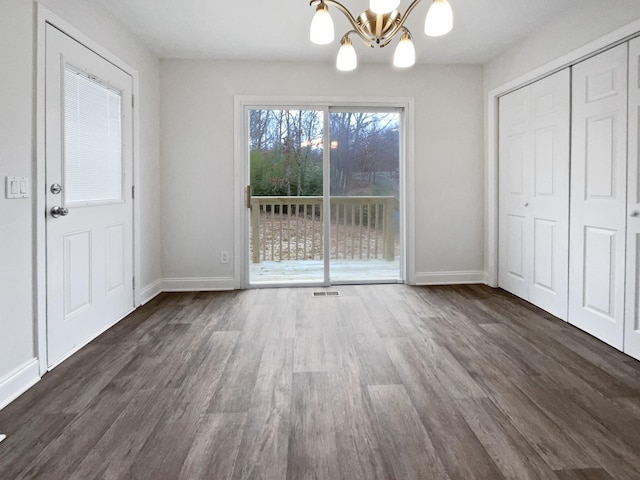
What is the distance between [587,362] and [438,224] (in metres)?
2.39

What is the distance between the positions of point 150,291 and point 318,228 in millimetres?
1847

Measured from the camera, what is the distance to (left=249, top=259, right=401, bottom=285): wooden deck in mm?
4805

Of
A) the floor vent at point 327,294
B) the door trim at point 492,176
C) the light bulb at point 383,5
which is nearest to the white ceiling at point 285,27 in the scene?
the door trim at point 492,176

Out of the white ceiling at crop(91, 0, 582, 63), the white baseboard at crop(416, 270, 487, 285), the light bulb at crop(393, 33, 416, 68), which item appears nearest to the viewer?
the light bulb at crop(393, 33, 416, 68)

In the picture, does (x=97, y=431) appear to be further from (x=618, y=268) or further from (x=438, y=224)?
(x=438, y=224)

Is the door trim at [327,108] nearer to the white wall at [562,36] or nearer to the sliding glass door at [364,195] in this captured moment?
the sliding glass door at [364,195]

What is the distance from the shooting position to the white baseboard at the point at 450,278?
479cm

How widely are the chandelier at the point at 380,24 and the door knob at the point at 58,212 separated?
177 centimetres

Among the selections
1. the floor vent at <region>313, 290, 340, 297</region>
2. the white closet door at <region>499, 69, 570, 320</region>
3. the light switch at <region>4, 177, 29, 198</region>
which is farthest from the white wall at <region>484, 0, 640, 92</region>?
the light switch at <region>4, 177, 29, 198</region>

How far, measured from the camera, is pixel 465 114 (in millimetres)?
4719

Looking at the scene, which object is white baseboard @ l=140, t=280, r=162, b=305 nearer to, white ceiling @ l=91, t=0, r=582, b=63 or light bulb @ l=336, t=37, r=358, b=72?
white ceiling @ l=91, t=0, r=582, b=63

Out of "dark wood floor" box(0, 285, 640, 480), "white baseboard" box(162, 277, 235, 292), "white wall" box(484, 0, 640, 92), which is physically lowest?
"dark wood floor" box(0, 285, 640, 480)

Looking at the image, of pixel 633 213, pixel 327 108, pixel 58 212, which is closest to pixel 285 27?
pixel 327 108

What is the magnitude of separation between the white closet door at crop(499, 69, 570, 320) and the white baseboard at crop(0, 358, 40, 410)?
3644 mm
